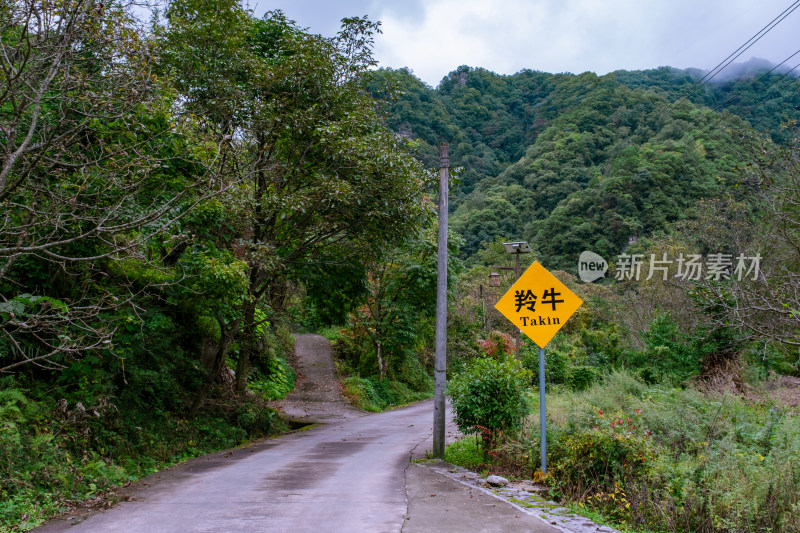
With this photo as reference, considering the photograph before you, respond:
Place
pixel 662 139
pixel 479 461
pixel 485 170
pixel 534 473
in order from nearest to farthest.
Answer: pixel 534 473, pixel 479 461, pixel 662 139, pixel 485 170

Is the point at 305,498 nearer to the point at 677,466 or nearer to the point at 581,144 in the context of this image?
the point at 677,466

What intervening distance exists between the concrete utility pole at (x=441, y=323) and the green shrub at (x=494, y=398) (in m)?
0.82

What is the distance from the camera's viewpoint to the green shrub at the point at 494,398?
8.87 meters

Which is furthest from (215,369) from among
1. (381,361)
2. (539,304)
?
(381,361)

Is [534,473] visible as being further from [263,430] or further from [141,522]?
[263,430]

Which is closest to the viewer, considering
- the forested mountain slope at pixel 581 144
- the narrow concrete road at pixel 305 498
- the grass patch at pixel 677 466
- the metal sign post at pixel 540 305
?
the grass patch at pixel 677 466

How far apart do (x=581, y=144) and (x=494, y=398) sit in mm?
53929

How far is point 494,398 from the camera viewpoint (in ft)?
29.3

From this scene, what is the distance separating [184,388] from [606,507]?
10707 millimetres

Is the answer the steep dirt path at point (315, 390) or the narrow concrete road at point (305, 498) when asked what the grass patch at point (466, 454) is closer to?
the narrow concrete road at point (305, 498)

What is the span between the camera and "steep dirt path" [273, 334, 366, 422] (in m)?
20.4

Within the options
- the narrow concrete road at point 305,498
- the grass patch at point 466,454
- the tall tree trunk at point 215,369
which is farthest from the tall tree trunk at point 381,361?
the grass patch at point 466,454

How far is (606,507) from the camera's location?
5.98 metres

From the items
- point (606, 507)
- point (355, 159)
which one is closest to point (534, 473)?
point (606, 507)
